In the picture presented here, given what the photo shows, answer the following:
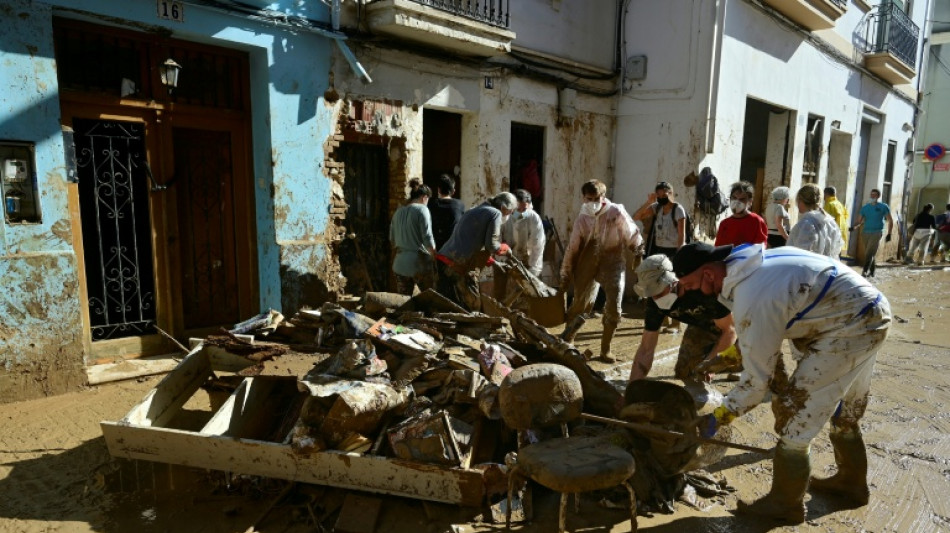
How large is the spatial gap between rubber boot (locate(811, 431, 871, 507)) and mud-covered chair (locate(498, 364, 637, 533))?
5.08 feet

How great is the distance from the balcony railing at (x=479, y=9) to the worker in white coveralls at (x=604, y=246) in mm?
2988

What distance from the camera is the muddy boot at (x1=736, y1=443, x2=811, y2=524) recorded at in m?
3.24

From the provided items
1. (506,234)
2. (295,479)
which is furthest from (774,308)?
(506,234)

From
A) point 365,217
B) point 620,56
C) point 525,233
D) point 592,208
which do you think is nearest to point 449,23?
point 365,217

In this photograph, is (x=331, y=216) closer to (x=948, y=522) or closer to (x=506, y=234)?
(x=506, y=234)

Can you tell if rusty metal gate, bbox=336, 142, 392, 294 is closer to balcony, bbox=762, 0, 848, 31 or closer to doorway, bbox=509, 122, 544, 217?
doorway, bbox=509, 122, 544, 217

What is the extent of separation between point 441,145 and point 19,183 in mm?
5379

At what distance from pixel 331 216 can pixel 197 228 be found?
1.46 meters

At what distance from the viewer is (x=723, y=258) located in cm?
328

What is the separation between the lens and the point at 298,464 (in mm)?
3400

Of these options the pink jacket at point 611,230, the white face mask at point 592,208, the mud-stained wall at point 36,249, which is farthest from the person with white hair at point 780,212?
the mud-stained wall at point 36,249

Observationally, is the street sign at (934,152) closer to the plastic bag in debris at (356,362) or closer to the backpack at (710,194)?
the backpack at (710,194)

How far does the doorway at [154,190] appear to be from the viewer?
546 cm

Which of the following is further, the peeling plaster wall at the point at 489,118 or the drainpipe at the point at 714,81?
the drainpipe at the point at 714,81
